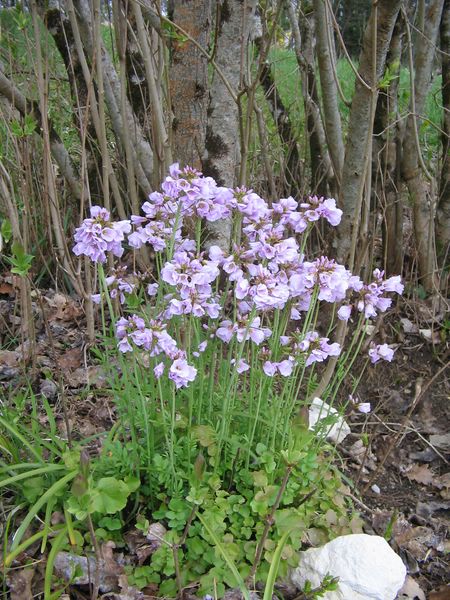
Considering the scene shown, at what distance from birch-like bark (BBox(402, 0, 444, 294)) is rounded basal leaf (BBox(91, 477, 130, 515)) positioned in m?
2.03

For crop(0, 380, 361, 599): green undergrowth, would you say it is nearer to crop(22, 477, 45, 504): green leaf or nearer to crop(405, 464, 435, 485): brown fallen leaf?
crop(22, 477, 45, 504): green leaf

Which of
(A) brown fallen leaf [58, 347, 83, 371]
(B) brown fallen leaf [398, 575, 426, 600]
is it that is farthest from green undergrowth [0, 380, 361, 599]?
(A) brown fallen leaf [58, 347, 83, 371]

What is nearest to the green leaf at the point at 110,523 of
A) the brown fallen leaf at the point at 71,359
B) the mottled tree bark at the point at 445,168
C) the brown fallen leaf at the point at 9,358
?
the brown fallen leaf at the point at 71,359

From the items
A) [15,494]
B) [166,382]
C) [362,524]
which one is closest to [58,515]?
[15,494]

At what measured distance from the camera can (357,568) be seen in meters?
1.67

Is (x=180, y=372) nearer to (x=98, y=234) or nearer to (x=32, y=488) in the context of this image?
(x=98, y=234)

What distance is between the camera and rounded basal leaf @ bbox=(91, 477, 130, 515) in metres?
1.44

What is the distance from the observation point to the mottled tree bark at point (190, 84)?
2543 millimetres

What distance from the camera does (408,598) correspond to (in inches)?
71.7

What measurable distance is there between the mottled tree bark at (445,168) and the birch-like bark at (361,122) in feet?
1.97

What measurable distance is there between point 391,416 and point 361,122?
Answer: 1315 mm

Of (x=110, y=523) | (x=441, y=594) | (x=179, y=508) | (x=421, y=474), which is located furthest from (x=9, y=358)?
(x=441, y=594)

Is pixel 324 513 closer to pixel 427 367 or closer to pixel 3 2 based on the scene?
pixel 427 367

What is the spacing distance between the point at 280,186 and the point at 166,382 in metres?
1.63
